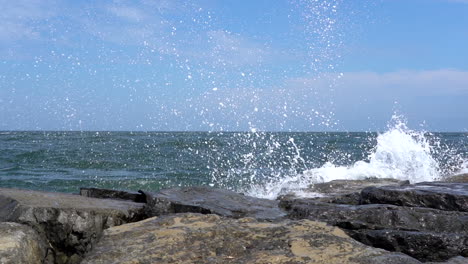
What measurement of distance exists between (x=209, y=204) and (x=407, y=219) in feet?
5.33

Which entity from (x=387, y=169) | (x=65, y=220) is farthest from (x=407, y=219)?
(x=387, y=169)

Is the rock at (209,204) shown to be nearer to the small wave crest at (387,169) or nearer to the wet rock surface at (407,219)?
the wet rock surface at (407,219)

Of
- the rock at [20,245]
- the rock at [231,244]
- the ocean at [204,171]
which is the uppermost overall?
the rock at [231,244]

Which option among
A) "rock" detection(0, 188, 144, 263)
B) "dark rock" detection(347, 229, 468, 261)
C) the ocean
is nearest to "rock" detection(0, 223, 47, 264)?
"rock" detection(0, 188, 144, 263)

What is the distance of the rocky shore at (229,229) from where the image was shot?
106 inches

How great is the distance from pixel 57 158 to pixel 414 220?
1551cm

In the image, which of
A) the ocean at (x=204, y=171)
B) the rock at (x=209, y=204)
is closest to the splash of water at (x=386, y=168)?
the ocean at (x=204, y=171)

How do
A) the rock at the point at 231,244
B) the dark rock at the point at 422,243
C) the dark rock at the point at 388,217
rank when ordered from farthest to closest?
the dark rock at the point at 388,217
the dark rock at the point at 422,243
the rock at the point at 231,244

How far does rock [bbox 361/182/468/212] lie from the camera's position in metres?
4.22

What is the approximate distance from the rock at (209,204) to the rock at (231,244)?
2.58 ft

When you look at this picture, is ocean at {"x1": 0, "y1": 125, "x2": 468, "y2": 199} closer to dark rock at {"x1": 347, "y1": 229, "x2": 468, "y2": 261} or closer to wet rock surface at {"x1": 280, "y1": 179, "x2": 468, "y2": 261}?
wet rock surface at {"x1": 280, "y1": 179, "x2": 468, "y2": 261}

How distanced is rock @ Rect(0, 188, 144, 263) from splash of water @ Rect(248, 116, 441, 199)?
6.04 metres

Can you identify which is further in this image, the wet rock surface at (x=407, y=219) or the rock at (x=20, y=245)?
the wet rock surface at (x=407, y=219)

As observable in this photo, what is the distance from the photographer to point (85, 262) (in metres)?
2.64
